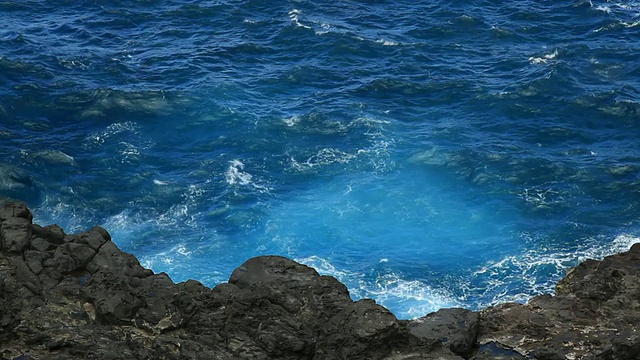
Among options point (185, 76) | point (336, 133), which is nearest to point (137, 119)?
point (185, 76)

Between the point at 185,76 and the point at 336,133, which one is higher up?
the point at 185,76

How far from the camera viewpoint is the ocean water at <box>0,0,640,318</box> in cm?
6769

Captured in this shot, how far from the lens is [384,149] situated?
78.6 m

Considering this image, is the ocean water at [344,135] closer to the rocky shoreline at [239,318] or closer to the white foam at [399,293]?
the white foam at [399,293]

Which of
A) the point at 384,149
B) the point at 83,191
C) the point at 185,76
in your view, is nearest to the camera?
the point at 83,191

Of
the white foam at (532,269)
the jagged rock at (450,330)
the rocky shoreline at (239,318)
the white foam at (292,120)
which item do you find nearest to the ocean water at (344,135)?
the white foam at (532,269)

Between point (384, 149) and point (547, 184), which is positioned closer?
point (547, 184)

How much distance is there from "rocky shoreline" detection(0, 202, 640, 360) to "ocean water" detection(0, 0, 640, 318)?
769 inches

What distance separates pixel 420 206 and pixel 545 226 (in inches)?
424

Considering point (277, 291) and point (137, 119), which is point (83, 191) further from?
point (277, 291)

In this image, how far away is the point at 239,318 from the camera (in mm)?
39594

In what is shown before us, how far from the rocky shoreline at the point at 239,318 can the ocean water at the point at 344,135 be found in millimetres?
19541

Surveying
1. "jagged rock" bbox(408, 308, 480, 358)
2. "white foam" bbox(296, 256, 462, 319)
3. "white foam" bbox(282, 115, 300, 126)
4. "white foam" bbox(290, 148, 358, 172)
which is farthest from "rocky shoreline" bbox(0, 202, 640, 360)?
"white foam" bbox(282, 115, 300, 126)

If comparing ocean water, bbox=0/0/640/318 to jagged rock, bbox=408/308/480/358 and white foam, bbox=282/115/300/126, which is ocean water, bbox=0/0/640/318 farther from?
jagged rock, bbox=408/308/480/358
